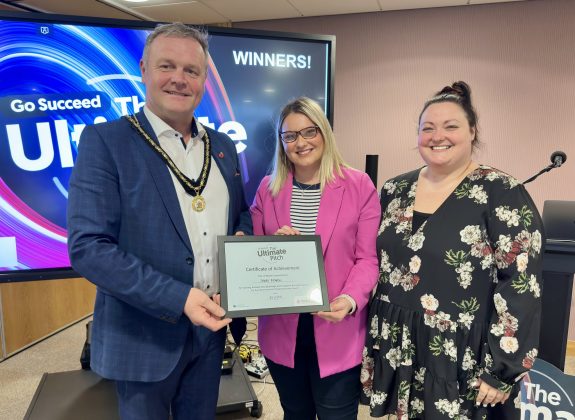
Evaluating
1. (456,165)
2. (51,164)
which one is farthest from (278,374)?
(51,164)

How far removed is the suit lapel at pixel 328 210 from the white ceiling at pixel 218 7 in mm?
2323

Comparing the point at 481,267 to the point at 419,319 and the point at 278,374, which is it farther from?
the point at 278,374

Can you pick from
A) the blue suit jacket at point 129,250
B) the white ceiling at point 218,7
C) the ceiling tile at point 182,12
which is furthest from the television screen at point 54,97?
the ceiling tile at point 182,12

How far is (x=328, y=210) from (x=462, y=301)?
51 cm

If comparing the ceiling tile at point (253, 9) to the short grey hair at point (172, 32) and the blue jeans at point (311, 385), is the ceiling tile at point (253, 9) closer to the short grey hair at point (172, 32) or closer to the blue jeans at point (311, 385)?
the short grey hair at point (172, 32)

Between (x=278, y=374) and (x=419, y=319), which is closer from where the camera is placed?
(x=419, y=319)

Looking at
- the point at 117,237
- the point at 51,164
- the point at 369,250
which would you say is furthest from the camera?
the point at 51,164

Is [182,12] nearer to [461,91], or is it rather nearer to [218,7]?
[218,7]

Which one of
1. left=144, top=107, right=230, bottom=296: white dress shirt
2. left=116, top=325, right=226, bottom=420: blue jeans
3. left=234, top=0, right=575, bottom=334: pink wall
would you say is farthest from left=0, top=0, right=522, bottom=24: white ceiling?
left=116, top=325, right=226, bottom=420: blue jeans

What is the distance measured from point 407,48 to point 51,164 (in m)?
2.85

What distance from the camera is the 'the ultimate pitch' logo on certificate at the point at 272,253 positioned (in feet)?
4.25

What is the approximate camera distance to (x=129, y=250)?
1160 millimetres

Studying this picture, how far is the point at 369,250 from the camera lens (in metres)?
1.43

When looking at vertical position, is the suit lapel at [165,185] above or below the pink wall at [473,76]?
below
